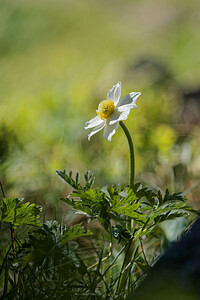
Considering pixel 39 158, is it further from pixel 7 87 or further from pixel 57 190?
pixel 7 87

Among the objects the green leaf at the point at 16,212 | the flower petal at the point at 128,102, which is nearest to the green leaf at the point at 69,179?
the green leaf at the point at 16,212

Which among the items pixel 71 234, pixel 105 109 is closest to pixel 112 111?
pixel 105 109

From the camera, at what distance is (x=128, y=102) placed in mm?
1218

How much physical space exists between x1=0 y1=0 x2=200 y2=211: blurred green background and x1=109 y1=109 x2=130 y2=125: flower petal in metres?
0.57

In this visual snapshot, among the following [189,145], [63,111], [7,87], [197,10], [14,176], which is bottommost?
[189,145]

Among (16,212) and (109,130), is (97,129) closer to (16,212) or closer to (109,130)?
(109,130)

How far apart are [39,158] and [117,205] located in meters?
1.67

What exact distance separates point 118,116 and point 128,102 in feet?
0.18

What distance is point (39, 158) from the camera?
107 inches

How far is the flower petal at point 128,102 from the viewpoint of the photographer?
3.85ft

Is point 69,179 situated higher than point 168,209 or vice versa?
point 69,179

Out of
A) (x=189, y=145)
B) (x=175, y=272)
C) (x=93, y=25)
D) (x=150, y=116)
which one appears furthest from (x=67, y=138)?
(x=93, y=25)

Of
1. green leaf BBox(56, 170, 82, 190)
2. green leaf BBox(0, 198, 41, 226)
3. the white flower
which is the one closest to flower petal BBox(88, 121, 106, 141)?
the white flower

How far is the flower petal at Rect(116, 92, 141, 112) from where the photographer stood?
1.17m
